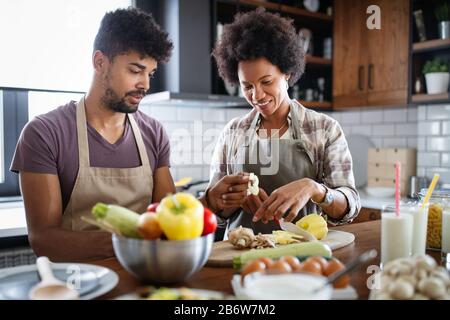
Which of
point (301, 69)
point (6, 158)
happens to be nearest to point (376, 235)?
point (301, 69)

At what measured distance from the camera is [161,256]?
3.35ft

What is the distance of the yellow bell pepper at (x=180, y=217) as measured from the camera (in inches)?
39.6

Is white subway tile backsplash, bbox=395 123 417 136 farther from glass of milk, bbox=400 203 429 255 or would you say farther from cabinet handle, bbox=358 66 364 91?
glass of milk, bbox=400 203 429 255

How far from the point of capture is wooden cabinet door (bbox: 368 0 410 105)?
11.6 ft

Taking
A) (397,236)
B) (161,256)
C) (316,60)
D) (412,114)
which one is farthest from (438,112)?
(161,256)

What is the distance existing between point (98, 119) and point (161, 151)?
300mm

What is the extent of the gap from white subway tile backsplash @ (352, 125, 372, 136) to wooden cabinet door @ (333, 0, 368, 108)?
36cm

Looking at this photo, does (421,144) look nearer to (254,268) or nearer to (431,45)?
(431,45)

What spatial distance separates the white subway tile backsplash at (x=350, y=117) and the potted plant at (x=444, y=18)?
105cm

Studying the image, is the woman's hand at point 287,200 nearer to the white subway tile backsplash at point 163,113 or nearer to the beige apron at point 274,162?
the beige apron at point 274,162

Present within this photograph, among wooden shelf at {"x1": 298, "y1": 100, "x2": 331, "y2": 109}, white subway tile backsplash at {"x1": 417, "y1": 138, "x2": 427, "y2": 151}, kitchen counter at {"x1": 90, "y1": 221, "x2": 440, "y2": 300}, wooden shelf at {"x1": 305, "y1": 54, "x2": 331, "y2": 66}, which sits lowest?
kitchen counter at {"x1": 90, "y1": 221, "x2": 440, "y2": 300}

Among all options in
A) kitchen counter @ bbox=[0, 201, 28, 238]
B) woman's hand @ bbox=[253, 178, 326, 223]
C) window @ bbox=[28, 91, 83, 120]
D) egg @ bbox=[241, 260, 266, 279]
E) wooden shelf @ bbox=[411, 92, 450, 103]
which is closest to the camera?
egg @ bbox=[241, 260, 266, 279]

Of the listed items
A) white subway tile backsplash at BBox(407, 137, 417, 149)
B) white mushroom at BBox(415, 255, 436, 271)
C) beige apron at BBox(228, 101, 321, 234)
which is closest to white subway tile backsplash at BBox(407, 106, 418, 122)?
white subway tile backsplash at BBox(407, 137, 417, 149)

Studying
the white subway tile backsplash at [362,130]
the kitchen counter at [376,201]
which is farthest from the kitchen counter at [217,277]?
the white subway tile backsplash at [362,130]
